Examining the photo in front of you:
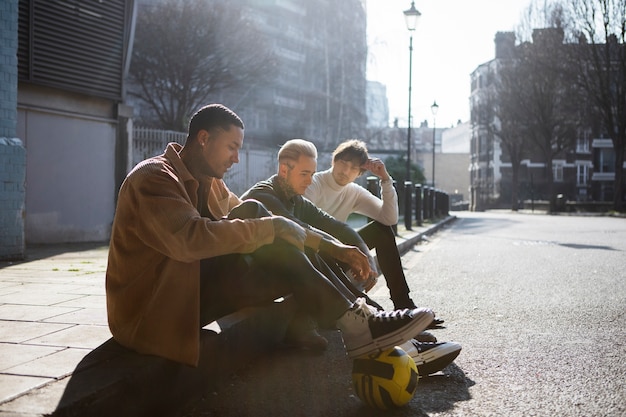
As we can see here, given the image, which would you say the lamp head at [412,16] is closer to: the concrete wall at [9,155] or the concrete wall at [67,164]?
the concrete wall at [67,164]

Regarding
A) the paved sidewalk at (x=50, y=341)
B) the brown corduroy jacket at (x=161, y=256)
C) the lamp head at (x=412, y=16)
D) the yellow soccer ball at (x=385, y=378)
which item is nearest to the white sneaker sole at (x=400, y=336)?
the yellow soccer ball at (x=385, y=378)

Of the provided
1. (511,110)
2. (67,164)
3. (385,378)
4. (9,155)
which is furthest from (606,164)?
(385,378)

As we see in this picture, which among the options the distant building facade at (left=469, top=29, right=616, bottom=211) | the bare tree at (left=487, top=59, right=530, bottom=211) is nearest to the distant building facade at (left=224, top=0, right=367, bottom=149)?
the bare tree at (left=487, top=59, right=530, bottom=211)

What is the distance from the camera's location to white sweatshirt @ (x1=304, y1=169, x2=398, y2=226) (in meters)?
5.25

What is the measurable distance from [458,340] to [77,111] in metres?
10.2

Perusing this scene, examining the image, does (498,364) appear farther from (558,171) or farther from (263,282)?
Answer: (558,171)

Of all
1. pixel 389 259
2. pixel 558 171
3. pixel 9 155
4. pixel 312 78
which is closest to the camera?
pixel 389 259

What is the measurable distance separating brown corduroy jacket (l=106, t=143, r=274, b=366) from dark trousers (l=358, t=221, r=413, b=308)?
66.8 inches

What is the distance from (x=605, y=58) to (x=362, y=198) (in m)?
34.5

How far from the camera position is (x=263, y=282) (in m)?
3.34

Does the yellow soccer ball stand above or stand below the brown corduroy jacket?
below

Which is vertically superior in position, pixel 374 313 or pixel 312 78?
pixel 312 78

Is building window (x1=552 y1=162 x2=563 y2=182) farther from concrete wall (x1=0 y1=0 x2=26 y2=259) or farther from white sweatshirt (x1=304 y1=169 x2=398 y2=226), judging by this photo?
white sweatshirt (x1=304 y1=169 x2=398 y2=226)

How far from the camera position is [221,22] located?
92.6 ft
